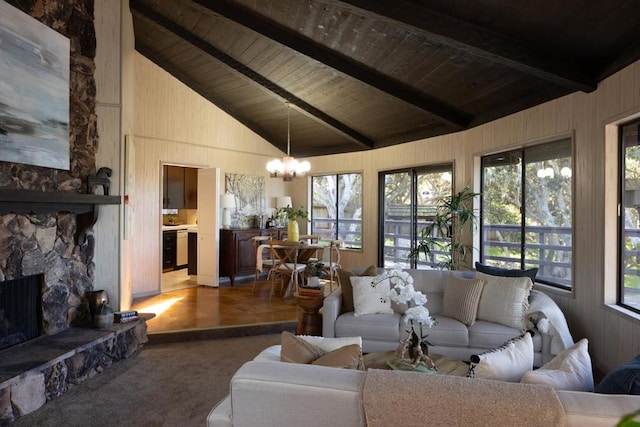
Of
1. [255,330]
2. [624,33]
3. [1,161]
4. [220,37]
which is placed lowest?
[255,330]

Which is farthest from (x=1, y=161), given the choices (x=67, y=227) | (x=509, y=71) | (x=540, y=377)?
(x=509, y=71)

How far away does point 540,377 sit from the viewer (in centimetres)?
141

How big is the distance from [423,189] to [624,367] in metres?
4.85

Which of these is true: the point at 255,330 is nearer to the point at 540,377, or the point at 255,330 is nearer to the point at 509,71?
the point at 540,377

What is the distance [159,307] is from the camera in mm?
5176

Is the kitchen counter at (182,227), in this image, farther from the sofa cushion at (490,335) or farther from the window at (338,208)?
the sofa cushion at (490,335)

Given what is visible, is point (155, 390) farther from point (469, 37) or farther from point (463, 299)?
point (469, 37)

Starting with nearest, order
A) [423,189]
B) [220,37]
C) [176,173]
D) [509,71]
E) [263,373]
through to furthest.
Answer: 1. [263,373]
2. [509,71]
3. [220,37]
4. [423,189]
5. [176,173]

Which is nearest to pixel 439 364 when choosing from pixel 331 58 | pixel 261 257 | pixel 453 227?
pixel 453 227

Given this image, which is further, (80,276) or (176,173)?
(176,173)

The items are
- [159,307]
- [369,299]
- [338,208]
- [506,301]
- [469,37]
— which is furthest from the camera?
[338,208]

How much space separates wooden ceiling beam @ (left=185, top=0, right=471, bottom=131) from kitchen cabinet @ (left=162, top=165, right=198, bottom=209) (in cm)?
423

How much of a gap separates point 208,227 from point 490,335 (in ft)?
15.9

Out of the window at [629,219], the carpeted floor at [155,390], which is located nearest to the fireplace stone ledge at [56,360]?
the carpeted floor at [155,390]
